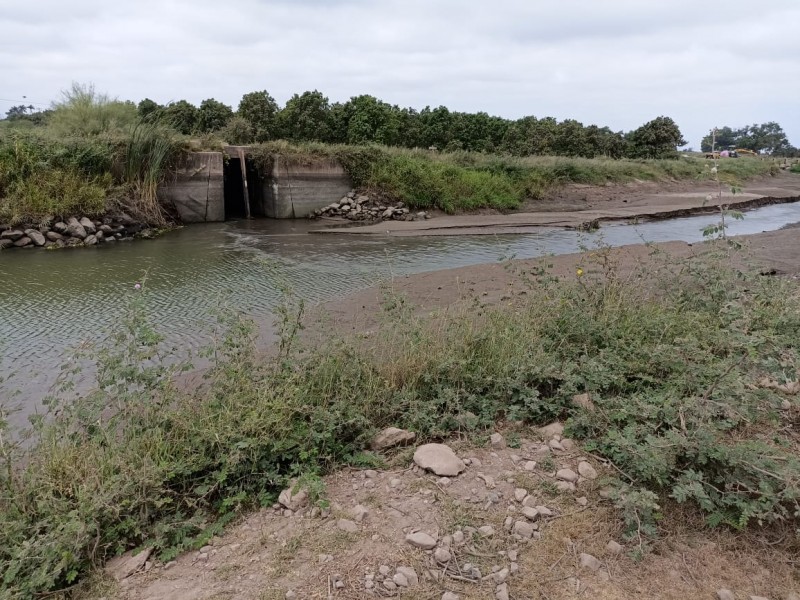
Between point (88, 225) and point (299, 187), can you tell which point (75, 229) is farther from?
point (299, 187)

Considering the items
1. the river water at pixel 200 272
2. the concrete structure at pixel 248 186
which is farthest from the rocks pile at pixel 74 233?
the concrete structure at pixel 248 186

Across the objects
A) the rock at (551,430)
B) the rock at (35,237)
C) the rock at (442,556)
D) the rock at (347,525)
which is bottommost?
the rock at (347,525)

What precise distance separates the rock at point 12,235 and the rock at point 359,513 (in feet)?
46.2

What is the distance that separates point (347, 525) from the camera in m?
2.82

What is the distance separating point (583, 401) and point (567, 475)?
0.76 metres

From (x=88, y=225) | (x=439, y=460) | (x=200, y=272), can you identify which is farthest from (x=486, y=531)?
(x=88, y=225)

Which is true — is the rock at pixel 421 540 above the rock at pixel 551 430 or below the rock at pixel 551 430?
below

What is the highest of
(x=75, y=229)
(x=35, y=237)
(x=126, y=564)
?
(x=75, y=229)

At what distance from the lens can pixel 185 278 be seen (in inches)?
426

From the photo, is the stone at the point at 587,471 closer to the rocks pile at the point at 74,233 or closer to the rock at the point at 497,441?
the rock at the point at 497,441

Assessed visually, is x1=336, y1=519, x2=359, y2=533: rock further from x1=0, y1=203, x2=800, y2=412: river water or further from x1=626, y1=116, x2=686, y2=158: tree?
x1=626, y1=116, x2=686, y2=158: tree

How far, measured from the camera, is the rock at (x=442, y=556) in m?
2.56

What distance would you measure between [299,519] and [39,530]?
51.0 inches

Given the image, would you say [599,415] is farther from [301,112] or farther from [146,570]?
[301,112]
